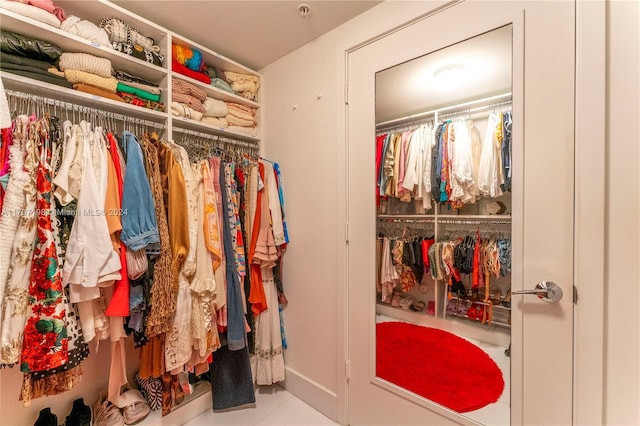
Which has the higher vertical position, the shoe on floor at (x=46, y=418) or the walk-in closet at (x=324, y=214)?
the walk-in closet at (x=324, y=214)

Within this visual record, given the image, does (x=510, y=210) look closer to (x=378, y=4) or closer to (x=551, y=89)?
(x=551, y=89)

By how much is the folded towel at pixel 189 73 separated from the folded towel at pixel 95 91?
0.39 metres

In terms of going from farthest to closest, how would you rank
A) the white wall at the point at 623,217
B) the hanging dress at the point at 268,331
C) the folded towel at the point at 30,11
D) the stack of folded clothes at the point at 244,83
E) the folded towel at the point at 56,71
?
the stack of folded clothes at the point at 244,83
the hanging dress at the point at 268,331
the folded towel at the point at 56,71
the folded towel at the point at 30,11
the white wall at the point at 623,217

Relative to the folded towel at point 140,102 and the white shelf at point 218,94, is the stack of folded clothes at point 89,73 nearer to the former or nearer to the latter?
the folded towel at point 140,102

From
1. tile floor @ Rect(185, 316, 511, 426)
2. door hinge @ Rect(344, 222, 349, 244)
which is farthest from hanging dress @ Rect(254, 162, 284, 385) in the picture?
door hinge @ Rect(344, 222, 349, 244)

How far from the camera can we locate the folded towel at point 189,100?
1.63m

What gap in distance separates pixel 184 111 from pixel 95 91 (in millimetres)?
414

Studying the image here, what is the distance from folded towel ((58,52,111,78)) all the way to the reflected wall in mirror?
1415mm

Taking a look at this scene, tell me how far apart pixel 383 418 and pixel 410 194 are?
1.23 meters

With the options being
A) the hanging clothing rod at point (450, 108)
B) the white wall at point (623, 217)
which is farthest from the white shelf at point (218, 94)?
the white wall at point (623, 217)

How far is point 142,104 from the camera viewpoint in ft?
4.89

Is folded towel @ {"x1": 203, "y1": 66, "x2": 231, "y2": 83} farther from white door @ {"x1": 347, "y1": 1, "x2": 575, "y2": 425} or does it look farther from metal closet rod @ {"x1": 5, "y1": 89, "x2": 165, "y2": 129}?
white door @ {"x1": 347, "y1": 1, "x2": 575, "y2": 425}

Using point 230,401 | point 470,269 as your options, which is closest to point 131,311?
point 230,401

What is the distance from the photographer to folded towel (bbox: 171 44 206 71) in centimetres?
162
